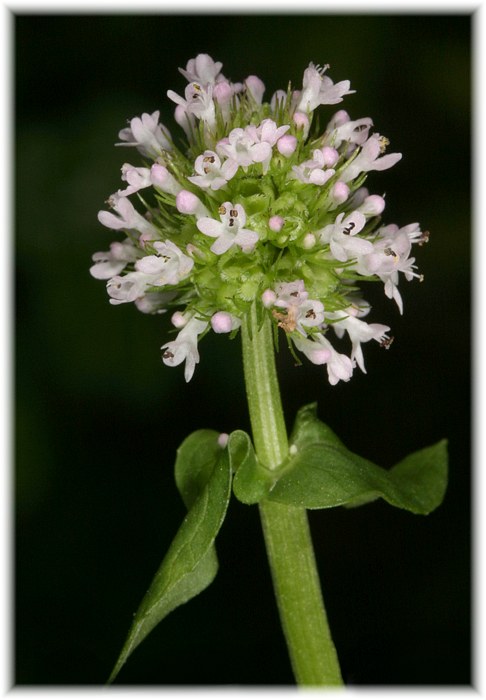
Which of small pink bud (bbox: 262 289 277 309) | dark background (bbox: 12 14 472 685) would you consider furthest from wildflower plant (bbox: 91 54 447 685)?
dark background (bbox: 12 14 472 685)

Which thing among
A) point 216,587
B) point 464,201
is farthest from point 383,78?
point 216,587

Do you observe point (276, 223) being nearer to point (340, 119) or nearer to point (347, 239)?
point (347, 239)

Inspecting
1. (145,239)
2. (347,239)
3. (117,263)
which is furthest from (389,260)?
(117,263)

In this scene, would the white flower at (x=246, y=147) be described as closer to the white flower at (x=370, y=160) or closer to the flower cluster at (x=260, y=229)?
the flower cluster at (x=260, y=229)

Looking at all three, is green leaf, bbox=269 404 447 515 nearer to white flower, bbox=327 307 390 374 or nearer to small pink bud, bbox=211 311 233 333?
white flower, bbox=327 307 390 374

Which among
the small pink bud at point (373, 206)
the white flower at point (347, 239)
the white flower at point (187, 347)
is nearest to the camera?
the white flower at point (347, 239)

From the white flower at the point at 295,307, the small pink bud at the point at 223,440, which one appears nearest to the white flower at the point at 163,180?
the white flower at the point at 295,307
